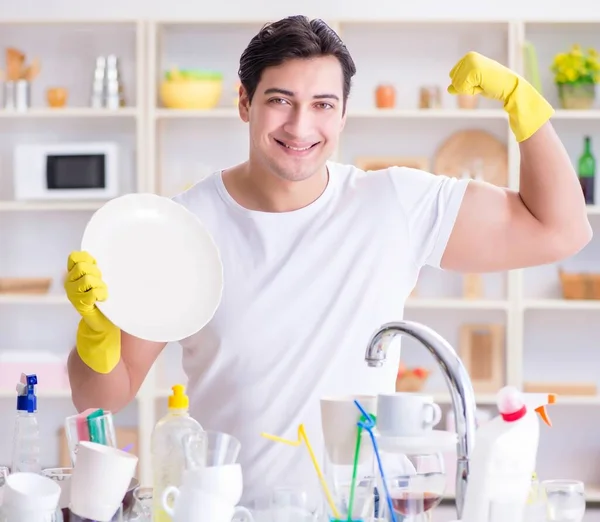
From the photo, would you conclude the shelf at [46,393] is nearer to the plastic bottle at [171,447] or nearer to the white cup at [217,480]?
the plastic bottle at [171,447]

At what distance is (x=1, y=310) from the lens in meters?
4.27

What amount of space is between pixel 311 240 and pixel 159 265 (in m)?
0.32

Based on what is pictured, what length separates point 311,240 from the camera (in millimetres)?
1917

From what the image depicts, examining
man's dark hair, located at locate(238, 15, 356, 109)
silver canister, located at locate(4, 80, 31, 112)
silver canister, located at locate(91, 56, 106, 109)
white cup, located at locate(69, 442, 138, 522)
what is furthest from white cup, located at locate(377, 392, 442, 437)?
silver canister, located at locate(4, 80, 31, 112)

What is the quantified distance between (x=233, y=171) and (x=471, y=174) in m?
2.23

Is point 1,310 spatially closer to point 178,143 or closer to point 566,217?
point 178,143

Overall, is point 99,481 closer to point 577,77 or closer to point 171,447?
point 171,447

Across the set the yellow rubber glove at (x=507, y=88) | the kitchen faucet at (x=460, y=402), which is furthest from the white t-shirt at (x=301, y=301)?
the kitchen faucet at (x=460, y=402)

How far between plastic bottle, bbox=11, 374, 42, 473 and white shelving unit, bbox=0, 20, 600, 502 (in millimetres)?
2569

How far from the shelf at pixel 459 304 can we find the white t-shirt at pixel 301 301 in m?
1.97

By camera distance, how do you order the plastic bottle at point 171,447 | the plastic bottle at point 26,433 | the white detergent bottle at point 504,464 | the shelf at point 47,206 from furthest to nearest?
1. the shelf at point 47,206
2. the plastic bottle at point 26,433
3. the plastic bottle at point 171,447
4. the white detergent bottle at point 504,464

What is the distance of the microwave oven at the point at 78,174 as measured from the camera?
13.1 feet

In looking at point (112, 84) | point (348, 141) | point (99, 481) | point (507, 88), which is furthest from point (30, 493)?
point (348, 141)

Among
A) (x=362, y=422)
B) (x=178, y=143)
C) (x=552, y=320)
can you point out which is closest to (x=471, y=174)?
(x=552, y=320)
